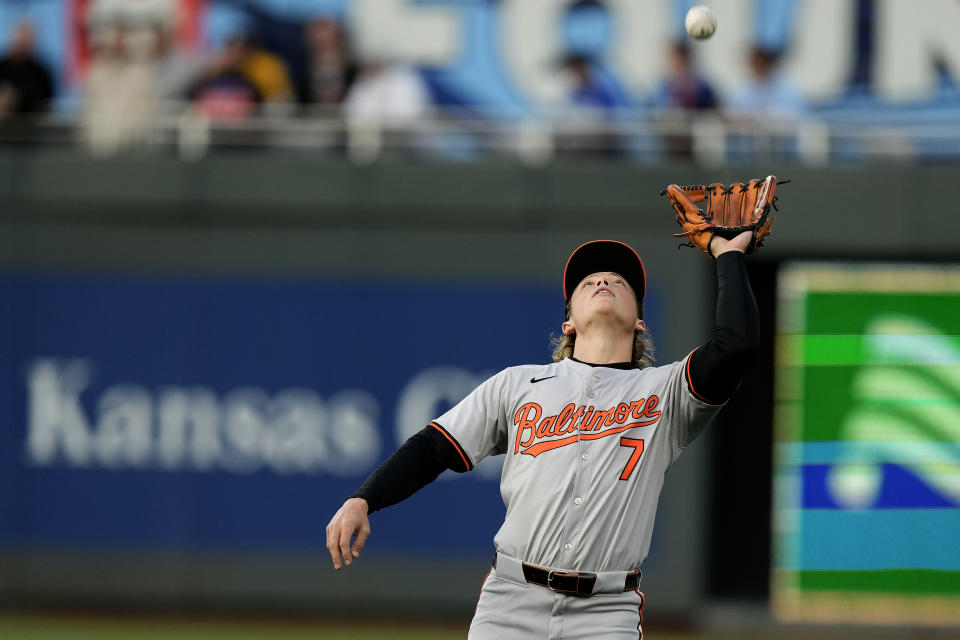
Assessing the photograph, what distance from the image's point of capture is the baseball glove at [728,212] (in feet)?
12.4

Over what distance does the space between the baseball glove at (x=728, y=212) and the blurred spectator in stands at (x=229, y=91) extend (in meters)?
7.01

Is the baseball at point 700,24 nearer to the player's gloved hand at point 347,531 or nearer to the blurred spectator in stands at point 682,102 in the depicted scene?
the player's gloved hand at point 347,531

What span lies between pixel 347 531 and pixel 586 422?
2.57ft

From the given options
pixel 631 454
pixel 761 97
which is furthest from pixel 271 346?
pixel 631 454

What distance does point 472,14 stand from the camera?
1223 cm

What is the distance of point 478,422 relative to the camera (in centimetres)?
399

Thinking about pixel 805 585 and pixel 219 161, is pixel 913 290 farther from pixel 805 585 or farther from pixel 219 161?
pixel 219 161

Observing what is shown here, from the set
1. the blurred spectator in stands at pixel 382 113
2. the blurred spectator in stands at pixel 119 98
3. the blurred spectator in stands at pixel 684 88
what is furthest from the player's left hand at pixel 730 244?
the blurred spectator in stands at pixel 119 98

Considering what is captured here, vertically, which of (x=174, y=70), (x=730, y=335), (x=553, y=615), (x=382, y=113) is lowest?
(x=553, y=615)

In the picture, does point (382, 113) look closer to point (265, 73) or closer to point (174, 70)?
point (265, 73)

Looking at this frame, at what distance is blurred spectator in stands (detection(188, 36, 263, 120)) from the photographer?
10445 mm

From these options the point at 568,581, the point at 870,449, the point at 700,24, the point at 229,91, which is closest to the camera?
the point at 568,581

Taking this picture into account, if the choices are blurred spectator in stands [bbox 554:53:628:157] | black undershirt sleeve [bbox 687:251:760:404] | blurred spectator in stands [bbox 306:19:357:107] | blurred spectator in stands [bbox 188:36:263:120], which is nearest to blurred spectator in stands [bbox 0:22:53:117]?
blurred spectator in stands [bbox 188:36:263:120]

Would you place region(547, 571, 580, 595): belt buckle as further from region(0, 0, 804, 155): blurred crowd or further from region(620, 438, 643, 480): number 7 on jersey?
region(0, 0, 804, 155): blurred crowd
